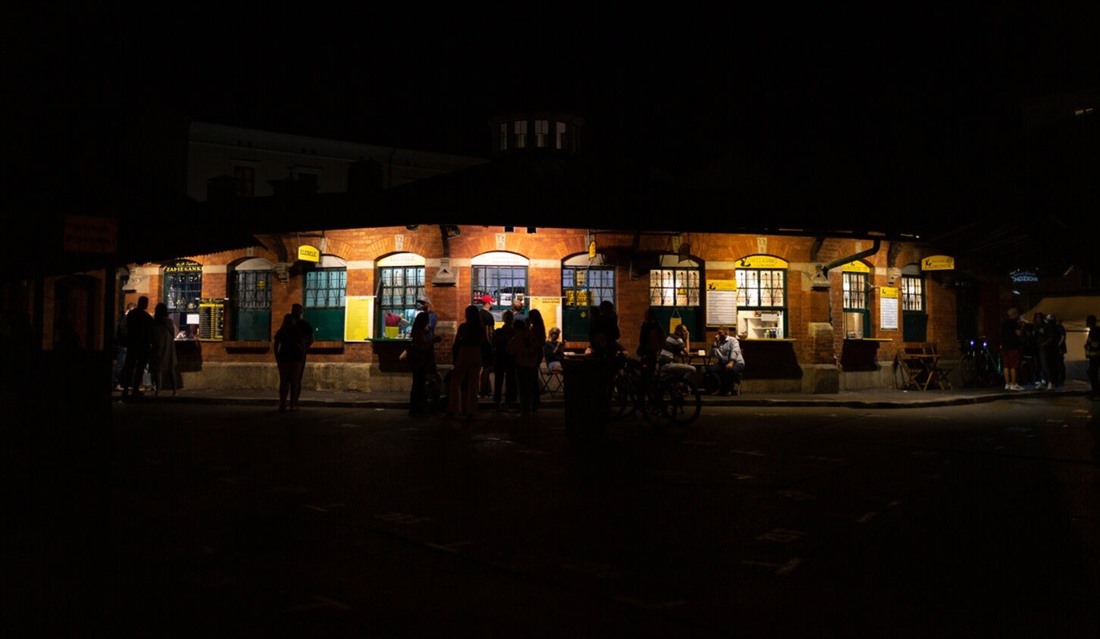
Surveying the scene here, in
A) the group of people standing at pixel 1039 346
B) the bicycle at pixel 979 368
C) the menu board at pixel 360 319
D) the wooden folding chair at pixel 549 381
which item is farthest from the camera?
the bicycle at pixel 979 368

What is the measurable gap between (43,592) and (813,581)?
4132mm

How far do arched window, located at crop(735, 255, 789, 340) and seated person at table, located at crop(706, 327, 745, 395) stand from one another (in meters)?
1.74

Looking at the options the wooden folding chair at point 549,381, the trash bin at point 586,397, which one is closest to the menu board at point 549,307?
the wooden folding chair at point 549,381

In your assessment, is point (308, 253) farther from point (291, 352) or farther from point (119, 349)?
point (291, 352)

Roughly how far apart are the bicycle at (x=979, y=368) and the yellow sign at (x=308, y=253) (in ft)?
58.6

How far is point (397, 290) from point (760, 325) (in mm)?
9118

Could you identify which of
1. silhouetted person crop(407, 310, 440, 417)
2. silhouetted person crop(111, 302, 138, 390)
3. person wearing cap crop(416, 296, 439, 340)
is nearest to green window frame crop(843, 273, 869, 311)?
person wearing cap crop(416, 296, 439, 340)

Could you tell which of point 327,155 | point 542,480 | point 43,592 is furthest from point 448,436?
point 327,155

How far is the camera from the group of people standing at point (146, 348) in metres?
16.0

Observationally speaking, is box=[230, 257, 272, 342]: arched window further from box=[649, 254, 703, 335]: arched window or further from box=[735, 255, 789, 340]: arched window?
box=[735, 255, 789, 340]: arched window

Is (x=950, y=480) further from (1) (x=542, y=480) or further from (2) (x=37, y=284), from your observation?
(2) (x=37, y=284)

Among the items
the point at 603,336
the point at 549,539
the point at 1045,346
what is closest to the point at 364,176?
the point at 603,336

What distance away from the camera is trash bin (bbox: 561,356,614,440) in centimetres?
1077

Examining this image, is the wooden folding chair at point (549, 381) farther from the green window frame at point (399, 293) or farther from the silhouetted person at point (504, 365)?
the green window frame at point (399, 293)
